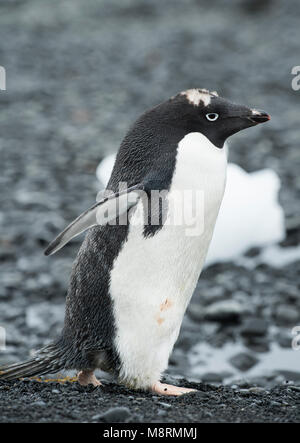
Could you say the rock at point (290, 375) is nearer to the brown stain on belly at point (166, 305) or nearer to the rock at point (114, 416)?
the brown stain on belly at point (166, 305)

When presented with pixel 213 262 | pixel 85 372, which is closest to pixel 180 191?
pixel 85 372

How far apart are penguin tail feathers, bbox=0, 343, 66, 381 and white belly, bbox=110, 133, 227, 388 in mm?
310

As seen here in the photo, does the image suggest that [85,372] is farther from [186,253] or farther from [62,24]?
[62,24]

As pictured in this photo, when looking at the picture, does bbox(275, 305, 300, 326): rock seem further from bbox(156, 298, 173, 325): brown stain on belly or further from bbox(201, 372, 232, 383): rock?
bbox(156, 298, 173, 325): brown stain on belly

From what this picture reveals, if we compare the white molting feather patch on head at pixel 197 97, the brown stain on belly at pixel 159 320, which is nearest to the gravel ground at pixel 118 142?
the brown stain on belly at pixel 159 320

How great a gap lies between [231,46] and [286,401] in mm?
9171

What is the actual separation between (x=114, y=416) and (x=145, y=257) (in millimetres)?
856

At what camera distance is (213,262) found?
5.81 metres

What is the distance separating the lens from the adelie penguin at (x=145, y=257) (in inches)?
131

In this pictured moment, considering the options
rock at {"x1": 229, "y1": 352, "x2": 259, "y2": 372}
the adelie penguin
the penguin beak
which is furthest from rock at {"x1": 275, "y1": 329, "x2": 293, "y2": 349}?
the penguin beak

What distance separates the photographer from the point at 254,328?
5020 millimetres

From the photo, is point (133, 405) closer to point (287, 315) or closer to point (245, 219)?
point (287, 315)

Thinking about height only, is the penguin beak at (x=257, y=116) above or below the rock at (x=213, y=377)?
above

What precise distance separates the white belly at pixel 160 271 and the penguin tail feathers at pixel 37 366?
1.02 feet
